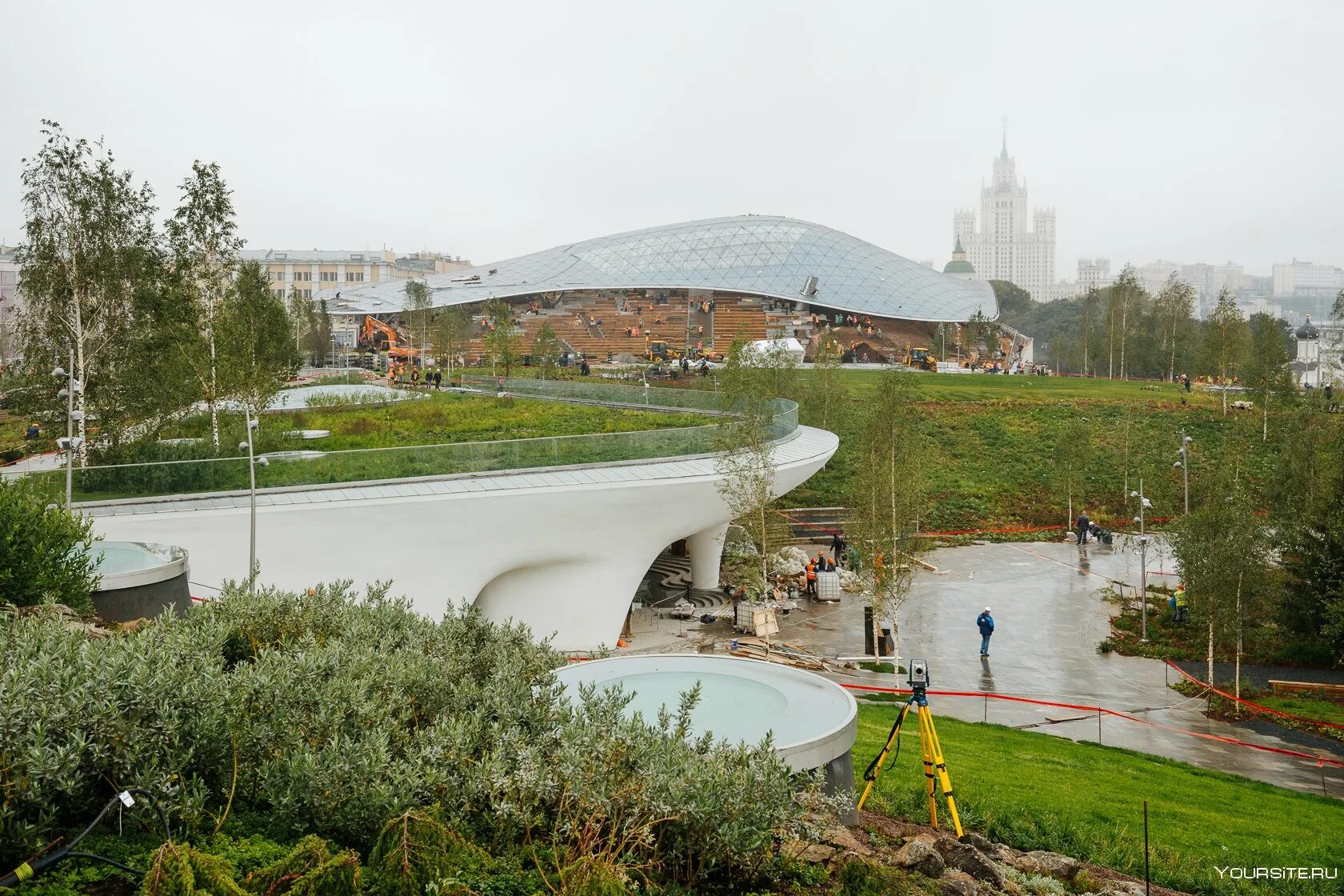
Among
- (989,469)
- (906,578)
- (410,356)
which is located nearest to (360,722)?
→ (906,578)

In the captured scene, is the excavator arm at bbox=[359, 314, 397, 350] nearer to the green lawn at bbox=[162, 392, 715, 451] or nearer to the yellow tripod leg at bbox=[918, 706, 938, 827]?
the green lawn at bbox=[162, 392, 715, 451]

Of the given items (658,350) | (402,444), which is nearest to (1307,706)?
(402,444)

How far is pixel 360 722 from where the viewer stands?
445 centimetres

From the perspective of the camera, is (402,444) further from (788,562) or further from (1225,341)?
(1225,341)

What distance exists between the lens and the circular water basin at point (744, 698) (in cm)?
607

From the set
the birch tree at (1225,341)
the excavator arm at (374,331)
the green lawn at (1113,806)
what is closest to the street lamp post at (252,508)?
the green lawn at (1113,806)

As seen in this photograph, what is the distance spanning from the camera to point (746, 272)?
56.1m

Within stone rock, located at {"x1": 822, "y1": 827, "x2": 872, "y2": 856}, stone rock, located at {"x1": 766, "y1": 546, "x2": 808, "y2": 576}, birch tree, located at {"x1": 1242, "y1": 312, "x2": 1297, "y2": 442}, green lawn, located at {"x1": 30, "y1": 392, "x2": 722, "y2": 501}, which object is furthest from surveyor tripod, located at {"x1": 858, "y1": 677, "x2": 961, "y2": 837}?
birch tree, located at {"x1": 1242, "y1": 312, "x2": 1297, "y2": 442}

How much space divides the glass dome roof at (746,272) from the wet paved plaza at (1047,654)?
32.7 meters

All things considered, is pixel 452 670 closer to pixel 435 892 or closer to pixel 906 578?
pixel 435 892

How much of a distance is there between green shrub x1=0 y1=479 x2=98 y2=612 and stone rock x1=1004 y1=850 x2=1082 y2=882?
8.00 meters

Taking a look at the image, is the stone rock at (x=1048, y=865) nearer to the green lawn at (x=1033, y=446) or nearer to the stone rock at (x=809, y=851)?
the stone rock at (x=809, y=851)

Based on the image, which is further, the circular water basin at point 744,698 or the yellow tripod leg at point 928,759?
the yellow tripod leg at point 928,759

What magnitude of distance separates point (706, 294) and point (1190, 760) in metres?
46.2
